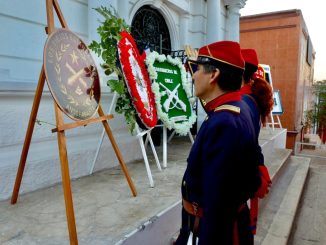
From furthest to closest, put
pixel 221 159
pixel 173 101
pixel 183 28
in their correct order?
pixel 183 28 → pixel 173 101 → pixel 221 159

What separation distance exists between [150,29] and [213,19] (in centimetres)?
173

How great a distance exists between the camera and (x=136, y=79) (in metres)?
2.80

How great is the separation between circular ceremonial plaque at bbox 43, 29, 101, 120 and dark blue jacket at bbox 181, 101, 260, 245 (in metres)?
1.01

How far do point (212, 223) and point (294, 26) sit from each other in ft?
34.7

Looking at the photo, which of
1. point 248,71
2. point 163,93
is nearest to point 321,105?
point 163,93

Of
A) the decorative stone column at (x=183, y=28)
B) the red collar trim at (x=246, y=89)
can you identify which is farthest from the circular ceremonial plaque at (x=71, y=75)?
the decorative stone column at (x=183, y=28)

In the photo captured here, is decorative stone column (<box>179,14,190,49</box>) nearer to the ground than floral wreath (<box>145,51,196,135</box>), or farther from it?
farther from it

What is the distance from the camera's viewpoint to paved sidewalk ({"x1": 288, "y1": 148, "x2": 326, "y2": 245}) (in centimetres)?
315

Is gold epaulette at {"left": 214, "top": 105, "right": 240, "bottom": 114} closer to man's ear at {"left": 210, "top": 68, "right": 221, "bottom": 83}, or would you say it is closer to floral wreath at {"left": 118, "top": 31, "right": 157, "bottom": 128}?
man's ear at {"left": 210, "top": 68, "right": 221, "bottom": 83}

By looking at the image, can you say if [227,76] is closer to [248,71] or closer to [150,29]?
[248,71]

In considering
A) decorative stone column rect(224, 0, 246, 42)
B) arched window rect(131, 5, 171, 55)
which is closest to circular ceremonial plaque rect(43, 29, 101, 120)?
arched window rect(131, 5, 171, 55)

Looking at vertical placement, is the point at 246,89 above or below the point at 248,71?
below

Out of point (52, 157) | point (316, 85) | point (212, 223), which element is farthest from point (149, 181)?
point (316, 85)

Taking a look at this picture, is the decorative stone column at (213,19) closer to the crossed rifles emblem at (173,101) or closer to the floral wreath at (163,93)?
the floral wreath at (163,93)
